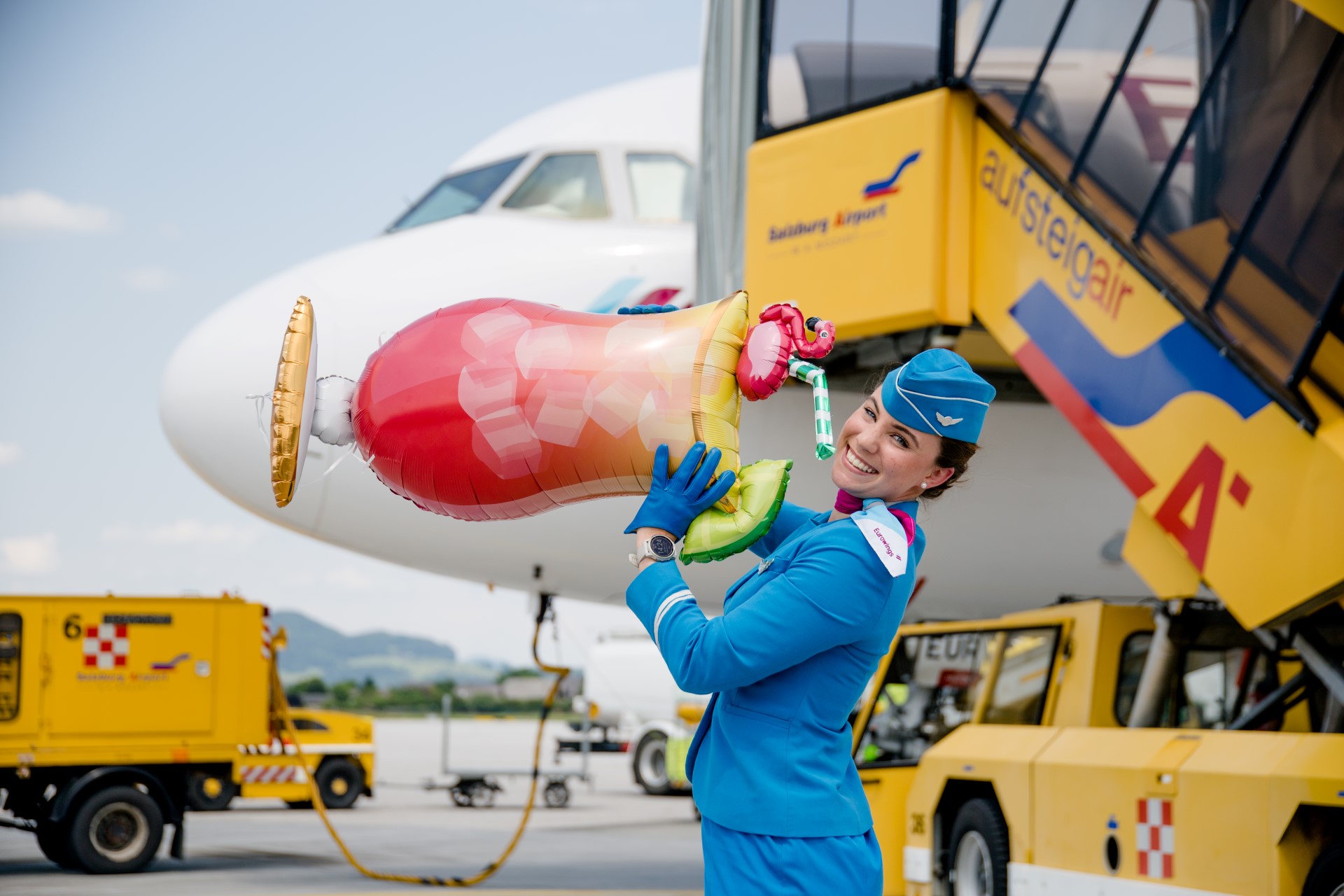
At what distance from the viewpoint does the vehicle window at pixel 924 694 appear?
7945 millimetres

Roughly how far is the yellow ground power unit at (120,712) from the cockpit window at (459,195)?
342 centimetres

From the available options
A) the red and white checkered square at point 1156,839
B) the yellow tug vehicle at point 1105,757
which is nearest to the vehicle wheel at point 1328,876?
the yellow tug vehicle at point 1105,757

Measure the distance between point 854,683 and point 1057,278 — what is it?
391 cm

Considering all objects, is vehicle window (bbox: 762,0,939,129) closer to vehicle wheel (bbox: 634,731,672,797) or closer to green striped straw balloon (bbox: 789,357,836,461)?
green striped straw balloon (bbox: 789,357,836,461)

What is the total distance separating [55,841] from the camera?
33.2 feet

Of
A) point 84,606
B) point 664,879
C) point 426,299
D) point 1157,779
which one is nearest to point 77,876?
point 84,606

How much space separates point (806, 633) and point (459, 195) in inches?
326

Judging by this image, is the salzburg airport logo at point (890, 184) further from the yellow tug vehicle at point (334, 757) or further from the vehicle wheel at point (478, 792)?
the vehicle wheel at point (478, 792)

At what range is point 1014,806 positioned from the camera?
6496 millimetres

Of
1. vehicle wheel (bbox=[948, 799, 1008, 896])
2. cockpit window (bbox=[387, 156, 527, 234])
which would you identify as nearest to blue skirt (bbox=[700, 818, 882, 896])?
vehicle wheel (bbox=[948, 799, 1008, 896])

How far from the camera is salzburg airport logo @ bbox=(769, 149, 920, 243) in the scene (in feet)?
21.7

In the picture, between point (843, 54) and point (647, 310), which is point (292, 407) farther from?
point (843, 54)

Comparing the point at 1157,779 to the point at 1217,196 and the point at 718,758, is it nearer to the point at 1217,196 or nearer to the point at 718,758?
the point at 1217,196

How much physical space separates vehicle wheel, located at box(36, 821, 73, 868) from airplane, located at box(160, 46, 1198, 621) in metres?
3.13
